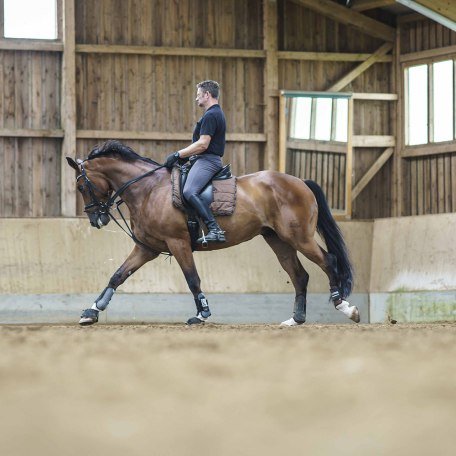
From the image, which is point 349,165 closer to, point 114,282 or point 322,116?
point 322,116

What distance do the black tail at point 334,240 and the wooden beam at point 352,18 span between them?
33.3 ft

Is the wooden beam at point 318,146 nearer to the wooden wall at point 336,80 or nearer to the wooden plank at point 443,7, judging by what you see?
the wooden wall at point 336,80

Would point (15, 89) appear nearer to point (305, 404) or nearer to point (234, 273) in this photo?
point (234, 273)

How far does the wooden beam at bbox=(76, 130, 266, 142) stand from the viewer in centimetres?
2081

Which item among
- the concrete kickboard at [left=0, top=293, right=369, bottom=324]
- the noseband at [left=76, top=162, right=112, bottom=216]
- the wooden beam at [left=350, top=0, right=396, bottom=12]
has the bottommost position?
the concrete kickboard at [left=0, top=293, right=369, bottom=324]

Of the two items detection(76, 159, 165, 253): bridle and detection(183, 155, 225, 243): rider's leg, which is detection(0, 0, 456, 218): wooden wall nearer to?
detection(76, 159, 165, 253): bridle

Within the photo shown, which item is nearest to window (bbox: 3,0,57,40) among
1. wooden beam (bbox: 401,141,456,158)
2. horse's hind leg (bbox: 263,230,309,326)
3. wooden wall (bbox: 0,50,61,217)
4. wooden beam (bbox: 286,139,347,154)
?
wooden wall (bbox: 0,50,61,217)

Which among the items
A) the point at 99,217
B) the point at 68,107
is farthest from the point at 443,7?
the point at 68,107

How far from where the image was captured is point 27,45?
20.8 metres

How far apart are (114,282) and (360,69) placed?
37.8 ft

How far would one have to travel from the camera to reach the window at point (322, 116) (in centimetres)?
2189

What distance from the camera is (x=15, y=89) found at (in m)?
20.9

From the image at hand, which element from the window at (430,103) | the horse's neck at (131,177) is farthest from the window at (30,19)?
the horse's neck at (131,177)

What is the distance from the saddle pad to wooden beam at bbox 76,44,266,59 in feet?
30.6
